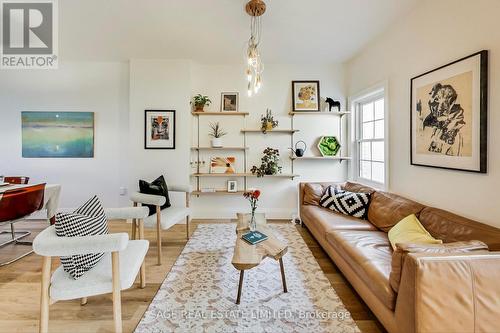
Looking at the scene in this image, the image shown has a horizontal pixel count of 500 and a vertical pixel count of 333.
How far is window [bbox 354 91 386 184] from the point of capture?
3.32 metres

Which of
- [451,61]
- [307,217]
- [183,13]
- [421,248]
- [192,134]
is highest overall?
[183,13]

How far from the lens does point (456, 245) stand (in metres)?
1.33

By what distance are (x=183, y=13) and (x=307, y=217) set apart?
9.57ft

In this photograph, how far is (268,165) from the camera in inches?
154

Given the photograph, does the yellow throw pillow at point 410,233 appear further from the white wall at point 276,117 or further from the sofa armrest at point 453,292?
the white wall at point 276,117

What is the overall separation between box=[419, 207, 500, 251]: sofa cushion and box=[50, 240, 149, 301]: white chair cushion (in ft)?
7.33

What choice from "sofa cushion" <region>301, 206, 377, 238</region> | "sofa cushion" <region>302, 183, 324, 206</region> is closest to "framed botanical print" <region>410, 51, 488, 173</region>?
"sofa cushion" <region>301, 206, 377, 238</region>

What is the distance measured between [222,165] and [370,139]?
7.76 ft

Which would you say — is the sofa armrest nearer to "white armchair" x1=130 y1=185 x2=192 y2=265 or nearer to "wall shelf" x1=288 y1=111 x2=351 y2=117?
"white armchair" x1=130 y1=185 x2=192 y2=265

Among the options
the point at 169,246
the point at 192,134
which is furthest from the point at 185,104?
the point at 169,246

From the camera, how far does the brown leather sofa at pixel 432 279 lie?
45.5 inches

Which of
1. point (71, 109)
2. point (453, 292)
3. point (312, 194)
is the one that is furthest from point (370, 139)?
point (71, 109)

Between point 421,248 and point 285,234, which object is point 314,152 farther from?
point 421,248

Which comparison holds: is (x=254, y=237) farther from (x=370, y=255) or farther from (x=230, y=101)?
(x=230, y=101)
